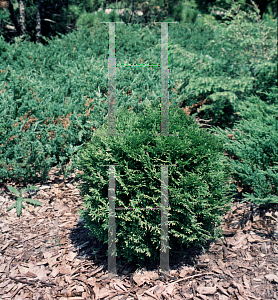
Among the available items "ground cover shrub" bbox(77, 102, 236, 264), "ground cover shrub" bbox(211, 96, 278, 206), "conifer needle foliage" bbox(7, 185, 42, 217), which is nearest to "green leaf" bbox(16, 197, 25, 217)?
"conifer needle foliage" bbox(7, 185, 42, 217)

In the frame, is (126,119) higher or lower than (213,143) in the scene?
higher

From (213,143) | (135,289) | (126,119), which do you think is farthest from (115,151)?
(135,289)

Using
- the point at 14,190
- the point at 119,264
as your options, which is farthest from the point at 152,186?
the point at 14,190

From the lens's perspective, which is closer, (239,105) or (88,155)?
(88,155)

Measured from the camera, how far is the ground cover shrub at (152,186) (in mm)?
2504

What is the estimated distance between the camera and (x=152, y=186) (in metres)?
2.48

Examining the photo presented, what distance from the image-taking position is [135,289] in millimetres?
2600

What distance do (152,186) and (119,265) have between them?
101 centimetres

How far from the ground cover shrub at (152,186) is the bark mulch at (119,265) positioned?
0.98 feet

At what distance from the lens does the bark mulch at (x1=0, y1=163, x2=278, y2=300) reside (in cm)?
256

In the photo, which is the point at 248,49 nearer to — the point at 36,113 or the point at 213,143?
the point at 213,143

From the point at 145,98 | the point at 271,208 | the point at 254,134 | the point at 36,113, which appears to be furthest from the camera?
the point at 145,98

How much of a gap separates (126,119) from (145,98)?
171 centimetres

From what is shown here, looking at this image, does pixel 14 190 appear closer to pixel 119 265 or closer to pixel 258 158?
pixel 119 265
